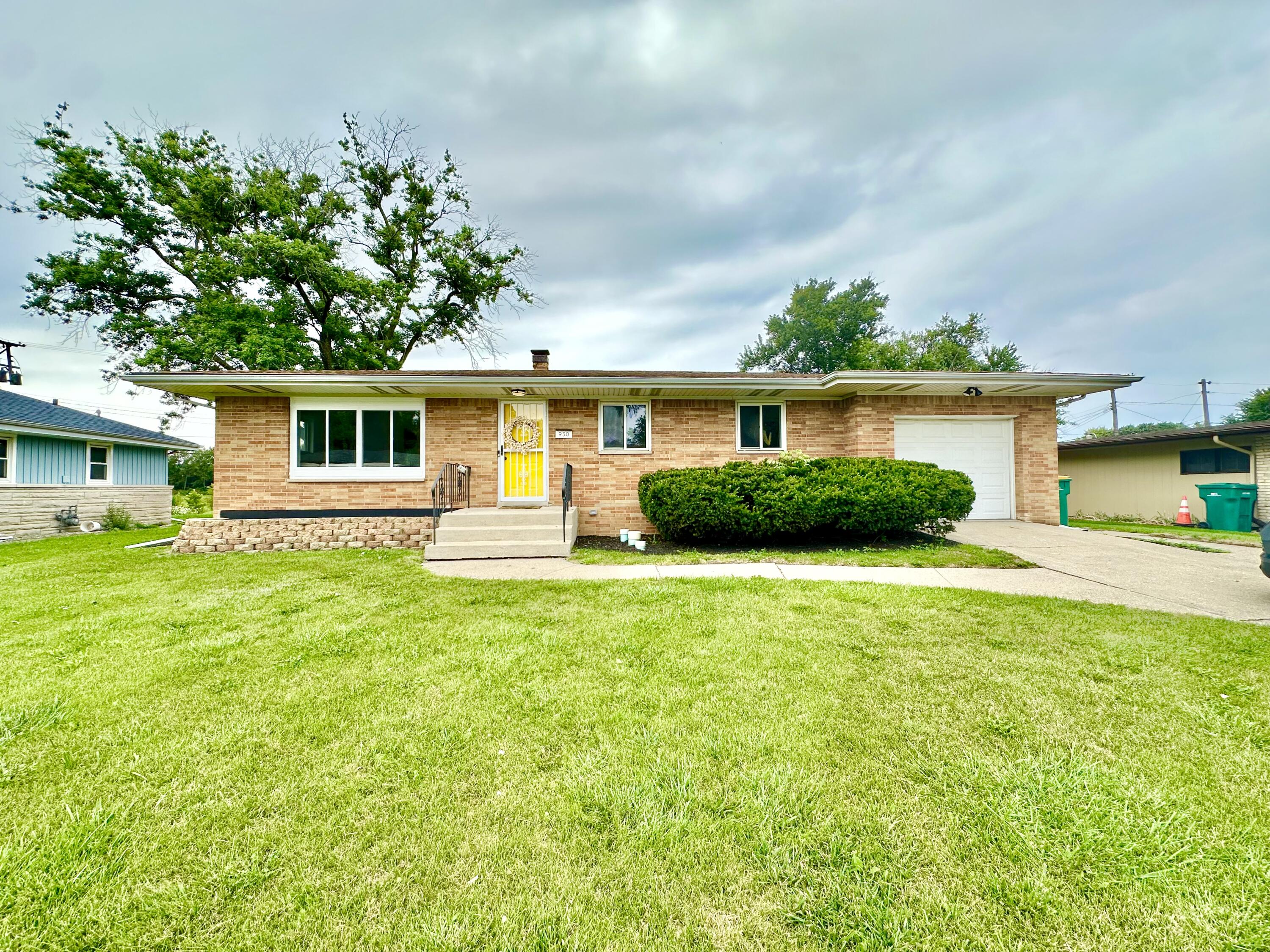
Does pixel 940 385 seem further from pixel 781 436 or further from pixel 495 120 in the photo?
pixel 495 120

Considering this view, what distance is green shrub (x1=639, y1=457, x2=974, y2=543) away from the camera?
23.7ft

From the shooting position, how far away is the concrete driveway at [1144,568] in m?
4.39

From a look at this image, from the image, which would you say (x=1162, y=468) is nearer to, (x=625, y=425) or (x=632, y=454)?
(x=632, y=454)

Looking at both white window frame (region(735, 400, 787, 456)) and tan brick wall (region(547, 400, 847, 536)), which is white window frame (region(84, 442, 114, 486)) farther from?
white window frame (region(735, 400, 787, 456))

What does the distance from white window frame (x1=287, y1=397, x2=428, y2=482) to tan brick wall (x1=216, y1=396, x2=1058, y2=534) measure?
0.09m

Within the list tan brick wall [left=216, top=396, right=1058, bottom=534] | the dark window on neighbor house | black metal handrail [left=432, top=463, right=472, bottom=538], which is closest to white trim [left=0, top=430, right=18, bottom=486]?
tan brick wall [left=216, top=396, right=1058, bottom=534]

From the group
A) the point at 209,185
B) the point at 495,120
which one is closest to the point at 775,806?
the point at 495,120

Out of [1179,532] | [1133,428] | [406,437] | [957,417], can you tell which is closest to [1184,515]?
[1179,532]

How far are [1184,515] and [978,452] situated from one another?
8.43m

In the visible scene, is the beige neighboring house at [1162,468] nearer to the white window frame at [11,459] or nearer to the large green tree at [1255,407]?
the large green tree at [1255,407]

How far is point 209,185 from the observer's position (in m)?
15.5

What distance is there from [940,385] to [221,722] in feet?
35.8

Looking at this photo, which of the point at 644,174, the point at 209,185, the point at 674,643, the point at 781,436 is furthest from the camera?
the point at 209,185

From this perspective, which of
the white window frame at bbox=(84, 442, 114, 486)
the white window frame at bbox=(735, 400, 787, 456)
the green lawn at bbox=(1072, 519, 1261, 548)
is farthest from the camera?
the white window frame at bbox=(84, 442, 114, 486)
